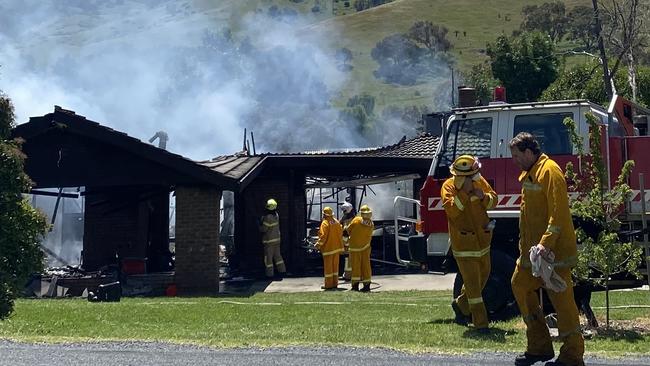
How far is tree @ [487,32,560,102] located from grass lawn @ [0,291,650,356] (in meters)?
27.1

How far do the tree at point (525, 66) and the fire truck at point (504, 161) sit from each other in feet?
97.0

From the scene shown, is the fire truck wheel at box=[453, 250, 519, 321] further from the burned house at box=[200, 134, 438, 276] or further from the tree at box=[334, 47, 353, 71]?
the tree at box=[334, 47, 353, 71]

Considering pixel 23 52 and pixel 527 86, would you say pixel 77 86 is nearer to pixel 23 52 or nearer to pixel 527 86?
pixel 23 52

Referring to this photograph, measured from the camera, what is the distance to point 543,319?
762cm

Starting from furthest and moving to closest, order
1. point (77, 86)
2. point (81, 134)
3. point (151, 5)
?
point (151, 5), point (77, 86), point (81, 134)

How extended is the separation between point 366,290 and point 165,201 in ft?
28.1

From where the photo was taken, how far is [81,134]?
18297 millimetres

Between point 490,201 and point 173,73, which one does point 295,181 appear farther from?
point 173,73

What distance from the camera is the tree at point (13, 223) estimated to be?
7.50m

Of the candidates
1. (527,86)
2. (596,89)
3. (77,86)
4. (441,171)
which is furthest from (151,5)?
(441,171)

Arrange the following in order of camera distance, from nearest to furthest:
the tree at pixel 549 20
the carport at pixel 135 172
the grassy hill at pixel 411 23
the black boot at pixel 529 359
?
the black boot at pixel 529 359 → the carport at pixel 135 172 → the tree at pixel 549 20 → the grassy hill at pixel 411 23

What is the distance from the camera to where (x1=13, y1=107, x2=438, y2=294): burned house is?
18.2 metres

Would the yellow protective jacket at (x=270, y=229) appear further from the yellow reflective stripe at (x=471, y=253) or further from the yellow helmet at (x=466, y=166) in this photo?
the yellow helmet at (x=466, y=166)

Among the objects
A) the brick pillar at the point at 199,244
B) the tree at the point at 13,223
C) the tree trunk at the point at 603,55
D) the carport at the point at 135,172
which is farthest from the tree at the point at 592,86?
the tree at the point at 13,223
